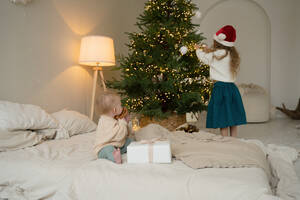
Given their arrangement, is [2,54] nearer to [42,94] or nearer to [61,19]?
[42,94]

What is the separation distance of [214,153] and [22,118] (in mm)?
1375

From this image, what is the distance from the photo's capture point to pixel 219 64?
2.91 meters

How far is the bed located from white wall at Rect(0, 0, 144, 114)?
34.0 inches

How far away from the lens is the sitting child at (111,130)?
150cm

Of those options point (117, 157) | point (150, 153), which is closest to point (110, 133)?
point (117, 157)

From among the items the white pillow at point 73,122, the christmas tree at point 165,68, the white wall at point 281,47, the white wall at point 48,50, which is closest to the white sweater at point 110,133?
the white pillow at point 73,122

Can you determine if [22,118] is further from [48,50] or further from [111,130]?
[48,50]

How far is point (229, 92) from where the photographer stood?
2936 mm

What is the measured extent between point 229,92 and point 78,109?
1.83 m

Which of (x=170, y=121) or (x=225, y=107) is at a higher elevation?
(x=225, y=107)

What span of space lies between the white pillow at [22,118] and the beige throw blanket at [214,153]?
1.03 metres

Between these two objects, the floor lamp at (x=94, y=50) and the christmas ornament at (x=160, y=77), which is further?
the christmas ornament at (x=160, y=77)

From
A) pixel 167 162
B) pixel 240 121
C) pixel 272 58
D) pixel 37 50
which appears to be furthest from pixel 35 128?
pixel 272 58

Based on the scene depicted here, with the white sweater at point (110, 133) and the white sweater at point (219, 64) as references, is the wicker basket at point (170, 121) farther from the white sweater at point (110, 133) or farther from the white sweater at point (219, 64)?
the white sweater at point (110, 133)
